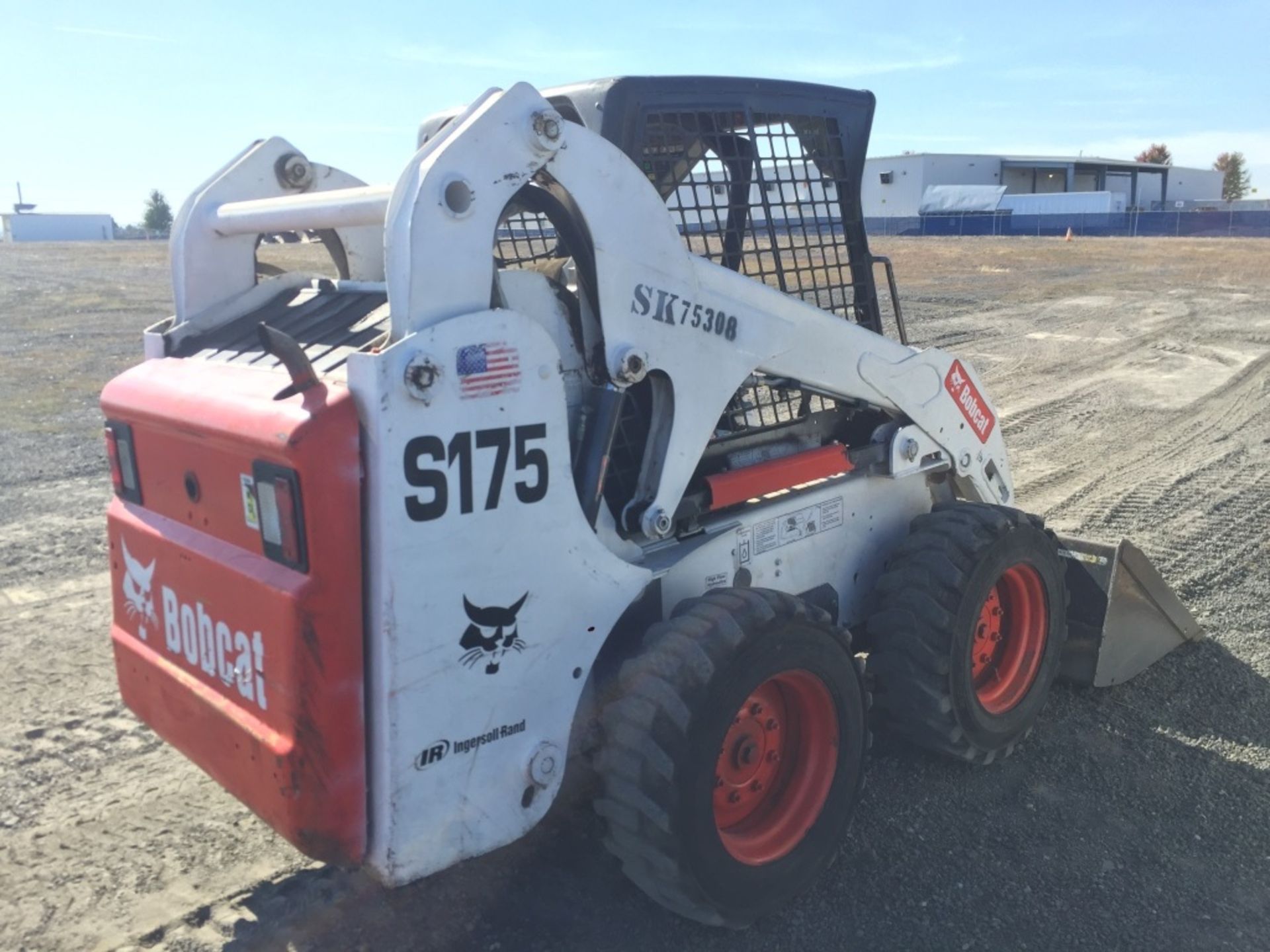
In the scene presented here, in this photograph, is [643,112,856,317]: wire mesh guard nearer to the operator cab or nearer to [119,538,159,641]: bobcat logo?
the operator cab

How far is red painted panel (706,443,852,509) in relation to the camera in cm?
352

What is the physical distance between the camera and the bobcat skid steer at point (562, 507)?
2.62 m

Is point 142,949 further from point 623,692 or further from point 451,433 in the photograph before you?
point 451,433

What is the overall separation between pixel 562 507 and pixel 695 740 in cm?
69

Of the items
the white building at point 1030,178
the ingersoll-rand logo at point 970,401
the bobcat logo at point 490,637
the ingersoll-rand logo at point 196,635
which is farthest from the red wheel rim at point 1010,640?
the white building at point 1030,178

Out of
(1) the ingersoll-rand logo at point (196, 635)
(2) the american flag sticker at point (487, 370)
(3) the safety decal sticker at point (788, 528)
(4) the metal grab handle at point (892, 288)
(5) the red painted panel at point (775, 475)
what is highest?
(4) the metal grab handle at point (892, 288)

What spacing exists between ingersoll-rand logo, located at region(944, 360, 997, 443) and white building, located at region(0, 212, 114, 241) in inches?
3780

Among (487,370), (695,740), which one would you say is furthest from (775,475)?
(487,370)

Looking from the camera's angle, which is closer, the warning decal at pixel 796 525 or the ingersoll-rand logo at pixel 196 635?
the ingersoll-rand logo at pixel 196 635

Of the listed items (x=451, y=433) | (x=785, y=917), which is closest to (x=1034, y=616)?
(x=785, y=917)

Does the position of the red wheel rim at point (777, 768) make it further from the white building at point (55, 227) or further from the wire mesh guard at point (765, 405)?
the white building at point (55, 227)

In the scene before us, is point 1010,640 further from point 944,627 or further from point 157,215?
point 157,215

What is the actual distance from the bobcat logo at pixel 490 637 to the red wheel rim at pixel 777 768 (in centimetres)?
75

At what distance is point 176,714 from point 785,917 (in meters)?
1.84
